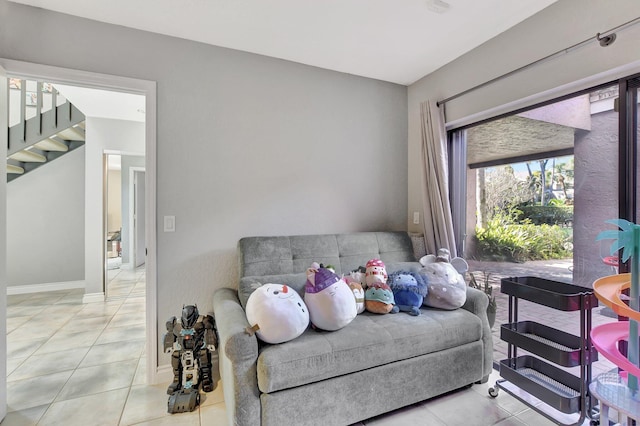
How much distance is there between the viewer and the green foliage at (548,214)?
1980 mm

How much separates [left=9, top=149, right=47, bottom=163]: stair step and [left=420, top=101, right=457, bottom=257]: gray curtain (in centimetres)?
493

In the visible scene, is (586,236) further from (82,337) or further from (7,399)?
(82,337)

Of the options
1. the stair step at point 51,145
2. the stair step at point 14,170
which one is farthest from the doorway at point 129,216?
the stair step at point 14,170

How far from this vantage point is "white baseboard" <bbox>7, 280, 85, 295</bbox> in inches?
165

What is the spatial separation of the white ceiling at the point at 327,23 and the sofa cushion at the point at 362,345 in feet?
6.55

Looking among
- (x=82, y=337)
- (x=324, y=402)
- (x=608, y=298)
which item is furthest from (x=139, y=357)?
(x=608, y=298)

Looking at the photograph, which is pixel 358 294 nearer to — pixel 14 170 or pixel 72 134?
pixel 72 134

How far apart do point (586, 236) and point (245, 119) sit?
2525 mm

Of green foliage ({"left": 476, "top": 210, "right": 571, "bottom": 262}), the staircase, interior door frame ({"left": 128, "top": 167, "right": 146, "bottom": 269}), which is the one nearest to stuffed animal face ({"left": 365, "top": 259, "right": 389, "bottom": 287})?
green foliage ({"left": 476, "top": 210, "right": 571, "bottom": 262})

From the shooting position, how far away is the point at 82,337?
282 cm

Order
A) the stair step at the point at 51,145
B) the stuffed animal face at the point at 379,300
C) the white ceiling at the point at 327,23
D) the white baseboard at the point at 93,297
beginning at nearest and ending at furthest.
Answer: the white ceiling at the point at 327,23 → the stuffed animal face at the point at 379,300 → the white baseboard at the point at 93,297 → the stair step at the point at 51,145

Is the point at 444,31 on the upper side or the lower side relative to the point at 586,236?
upper

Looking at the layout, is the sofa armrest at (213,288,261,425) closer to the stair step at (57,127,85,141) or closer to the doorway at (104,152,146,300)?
the stair step at (57,127,85,141)

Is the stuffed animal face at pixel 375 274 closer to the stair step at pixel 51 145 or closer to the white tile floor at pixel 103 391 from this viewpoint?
the white tile floor at pixel 103 391
